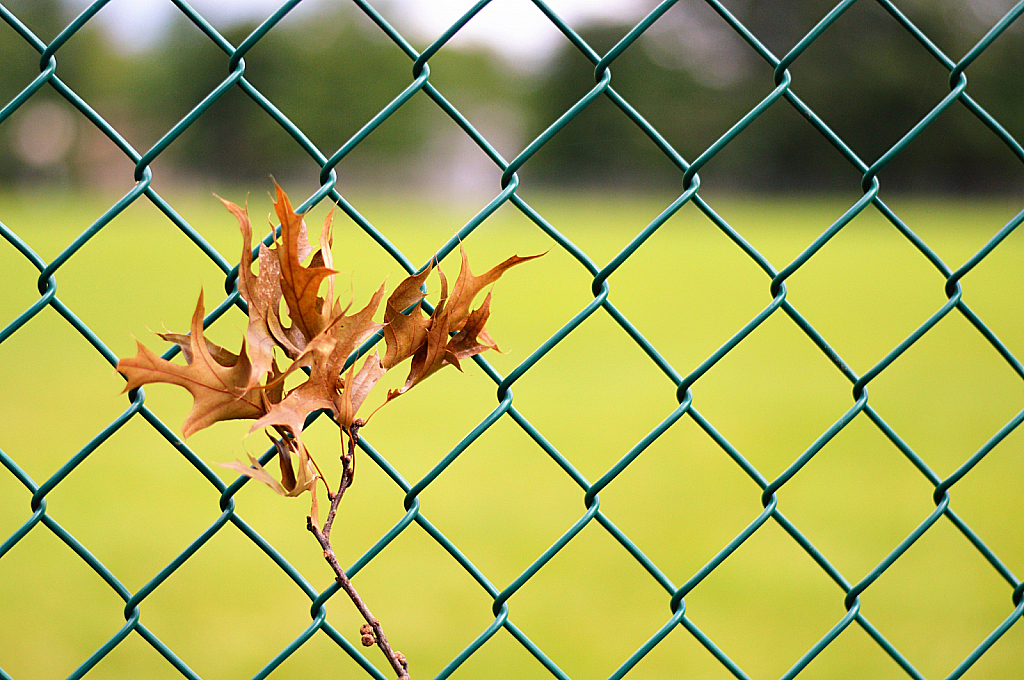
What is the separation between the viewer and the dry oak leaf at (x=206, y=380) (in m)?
0.76

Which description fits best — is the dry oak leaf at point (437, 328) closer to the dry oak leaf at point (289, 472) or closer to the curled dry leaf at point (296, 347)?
the curled dry leaf at point (296, 347)

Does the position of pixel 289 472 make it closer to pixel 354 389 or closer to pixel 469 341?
pixel 354 389

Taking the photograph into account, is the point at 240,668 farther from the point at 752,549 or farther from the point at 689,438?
the point at 689,438

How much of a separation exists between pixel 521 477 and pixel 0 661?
3394 millimetres

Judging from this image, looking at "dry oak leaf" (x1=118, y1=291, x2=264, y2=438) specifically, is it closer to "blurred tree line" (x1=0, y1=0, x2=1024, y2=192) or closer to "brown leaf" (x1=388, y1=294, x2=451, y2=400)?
"brown leaf" (x1=388, y1=294, x2=451, y2=400)

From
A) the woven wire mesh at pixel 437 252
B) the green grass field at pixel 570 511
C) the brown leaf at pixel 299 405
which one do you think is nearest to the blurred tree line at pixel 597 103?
the green grass field at pixel 570 511

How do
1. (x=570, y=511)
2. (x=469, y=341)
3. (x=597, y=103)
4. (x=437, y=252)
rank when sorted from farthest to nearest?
(x=597, y=103) < (x=570, y=511) < (x=469, y=341) < (x=437, y=252)

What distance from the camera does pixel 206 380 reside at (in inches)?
31.3

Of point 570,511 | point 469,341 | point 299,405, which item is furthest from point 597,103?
point 299,405

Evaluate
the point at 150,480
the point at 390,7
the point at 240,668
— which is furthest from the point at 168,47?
the point at 240,668

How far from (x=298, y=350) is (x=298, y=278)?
8 centimetres

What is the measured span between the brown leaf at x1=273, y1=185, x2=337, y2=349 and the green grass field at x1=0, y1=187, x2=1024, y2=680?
9 centimetres

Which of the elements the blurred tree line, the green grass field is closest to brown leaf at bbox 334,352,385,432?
the green grass field

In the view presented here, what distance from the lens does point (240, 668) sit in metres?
3.10
